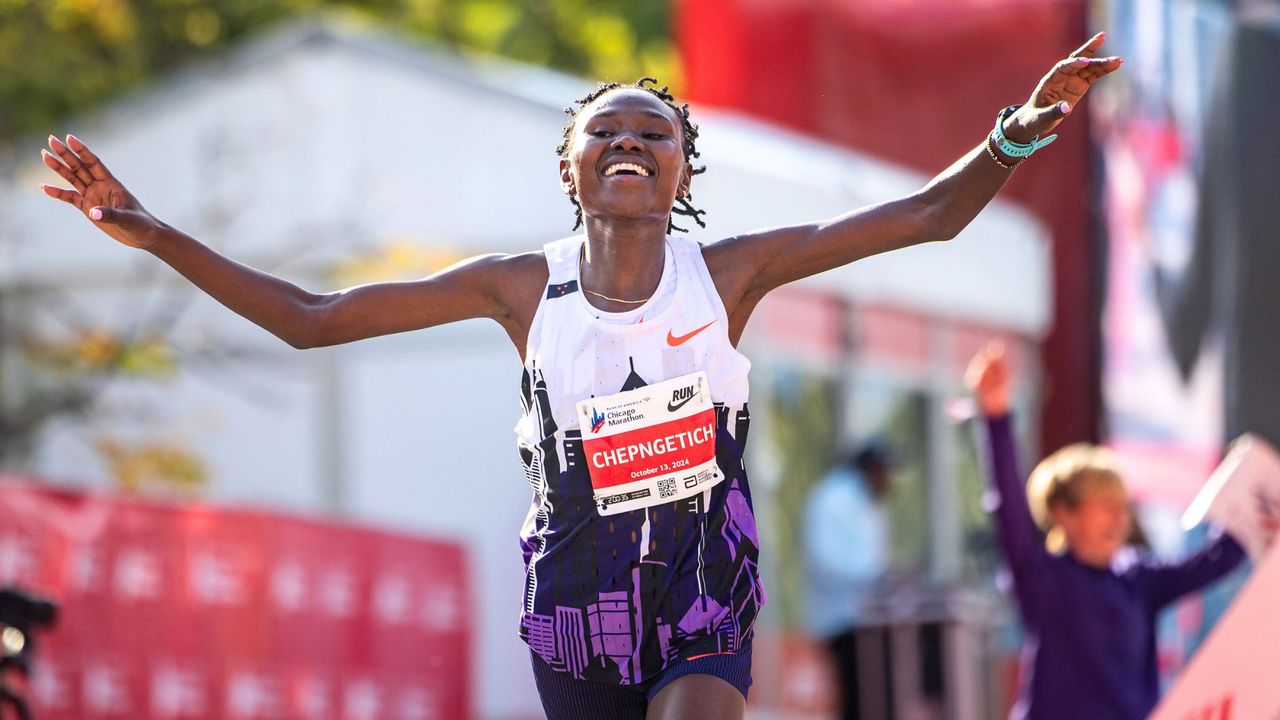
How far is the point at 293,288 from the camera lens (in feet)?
13.6

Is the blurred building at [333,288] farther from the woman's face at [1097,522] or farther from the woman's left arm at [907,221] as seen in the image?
the woman's left arm at [907,221]

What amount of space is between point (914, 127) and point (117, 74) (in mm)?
11926

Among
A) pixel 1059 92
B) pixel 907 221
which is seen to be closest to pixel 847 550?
pixel 907 221

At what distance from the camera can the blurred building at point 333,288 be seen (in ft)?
44.1

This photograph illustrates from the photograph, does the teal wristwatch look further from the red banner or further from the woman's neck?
the red banner

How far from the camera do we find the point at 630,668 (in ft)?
13.0

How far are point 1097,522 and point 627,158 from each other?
3.06 metres

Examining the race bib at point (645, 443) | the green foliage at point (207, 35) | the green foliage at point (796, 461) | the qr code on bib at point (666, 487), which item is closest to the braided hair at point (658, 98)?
the race bib at point (645, 443)

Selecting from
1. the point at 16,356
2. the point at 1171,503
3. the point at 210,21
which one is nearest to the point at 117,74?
the point at 210,21

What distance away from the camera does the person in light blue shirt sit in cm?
1016

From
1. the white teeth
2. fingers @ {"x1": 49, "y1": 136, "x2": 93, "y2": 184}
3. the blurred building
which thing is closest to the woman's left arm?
the white teeth

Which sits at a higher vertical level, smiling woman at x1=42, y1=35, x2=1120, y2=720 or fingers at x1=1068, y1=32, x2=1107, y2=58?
fingers at x1=1068, y1=32, x2=1107, y2=58

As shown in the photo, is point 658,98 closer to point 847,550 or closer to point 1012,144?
point 1012,144

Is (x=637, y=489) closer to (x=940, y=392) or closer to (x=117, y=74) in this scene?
(x=940, y=392)
